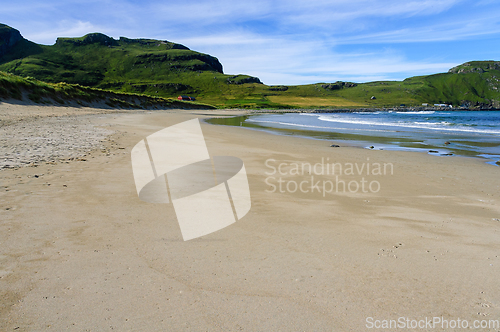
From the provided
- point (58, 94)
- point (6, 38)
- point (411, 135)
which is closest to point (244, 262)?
point (411, 135)

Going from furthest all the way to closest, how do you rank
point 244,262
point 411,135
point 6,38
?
point 6,38, point 411,135, point 244,262

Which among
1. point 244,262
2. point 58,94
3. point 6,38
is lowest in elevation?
point 244,262

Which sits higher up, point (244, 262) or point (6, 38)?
point (6, 38)

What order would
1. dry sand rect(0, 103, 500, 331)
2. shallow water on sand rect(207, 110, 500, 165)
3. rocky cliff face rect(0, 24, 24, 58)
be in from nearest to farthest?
dry sand rect(0, 103, 500, 331) → shallow water on sand rect(207, 110, 500, 165) → rocky cliff face rect(0, 24, 24, 58)

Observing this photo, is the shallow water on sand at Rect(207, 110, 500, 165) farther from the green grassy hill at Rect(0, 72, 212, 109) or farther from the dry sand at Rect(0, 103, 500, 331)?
the green grassy hill at Rect(0, 72, 212, 109)

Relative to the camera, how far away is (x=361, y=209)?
5887mm

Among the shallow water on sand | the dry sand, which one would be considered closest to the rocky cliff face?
the shallow water on sand

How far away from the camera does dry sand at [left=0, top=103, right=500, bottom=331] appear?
8.80ft

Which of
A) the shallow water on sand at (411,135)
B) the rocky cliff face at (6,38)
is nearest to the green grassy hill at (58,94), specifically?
the shallow water on sand at (411,135)

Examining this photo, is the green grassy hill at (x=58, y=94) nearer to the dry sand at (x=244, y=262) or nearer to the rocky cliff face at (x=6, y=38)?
the dry sand at (x=244, y=262)

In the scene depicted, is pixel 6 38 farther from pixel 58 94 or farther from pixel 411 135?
pixel 411 135

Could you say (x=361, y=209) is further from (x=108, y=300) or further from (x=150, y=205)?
(x=108, y=300)

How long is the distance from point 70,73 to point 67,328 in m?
207

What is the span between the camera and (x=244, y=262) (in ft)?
11.9
